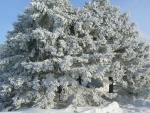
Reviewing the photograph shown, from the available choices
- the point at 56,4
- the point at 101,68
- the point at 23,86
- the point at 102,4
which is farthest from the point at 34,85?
the point at 102,4

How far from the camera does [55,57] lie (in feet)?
76.9

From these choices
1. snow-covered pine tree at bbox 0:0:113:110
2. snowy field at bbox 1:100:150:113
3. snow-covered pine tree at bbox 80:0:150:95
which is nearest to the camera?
snowy field at bbox 1:100:150:113

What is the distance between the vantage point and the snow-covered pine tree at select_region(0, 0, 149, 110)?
23016mm

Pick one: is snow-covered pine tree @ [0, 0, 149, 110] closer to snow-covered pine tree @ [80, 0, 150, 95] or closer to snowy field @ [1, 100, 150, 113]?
snow-covered pine tree @ [80, 0, 150, 95]

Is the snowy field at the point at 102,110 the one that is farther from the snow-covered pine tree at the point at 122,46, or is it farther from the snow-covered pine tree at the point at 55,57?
the snow-covered pine tree at the point at 122,46

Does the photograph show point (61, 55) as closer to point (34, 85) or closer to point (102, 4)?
point (34, 85)

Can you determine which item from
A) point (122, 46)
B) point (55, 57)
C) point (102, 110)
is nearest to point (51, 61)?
point (55, 57)

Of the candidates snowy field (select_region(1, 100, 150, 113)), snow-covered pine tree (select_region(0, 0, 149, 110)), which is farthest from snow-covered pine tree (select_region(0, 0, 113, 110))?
snowy field (select_region(1, 100, 150, 113))

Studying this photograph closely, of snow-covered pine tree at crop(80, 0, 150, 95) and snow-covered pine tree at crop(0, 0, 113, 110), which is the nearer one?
snow-covered pine tree at crop(0, 0, 113, 110)

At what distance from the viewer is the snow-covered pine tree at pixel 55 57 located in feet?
75.5

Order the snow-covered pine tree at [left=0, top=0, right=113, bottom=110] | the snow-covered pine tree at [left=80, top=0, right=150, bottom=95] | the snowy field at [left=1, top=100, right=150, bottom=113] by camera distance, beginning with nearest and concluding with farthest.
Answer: the snowy field at [left=1, top=100, right=150, bottom=113] < the snow-covered pine tree at [left=0, top=0, right=113, bottom=110] < the snow-covered pine tree at [left=80, top=0, right=150, bottom=95]

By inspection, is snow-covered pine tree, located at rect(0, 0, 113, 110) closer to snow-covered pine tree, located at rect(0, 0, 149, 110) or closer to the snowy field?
snow-covered pine tree, located at rect(0, 0, 149, 110)

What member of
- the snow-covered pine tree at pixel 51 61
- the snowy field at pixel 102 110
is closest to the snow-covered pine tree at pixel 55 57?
the snow-covered pine tree at pixel 51 61

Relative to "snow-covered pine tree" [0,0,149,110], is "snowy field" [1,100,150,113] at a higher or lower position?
lower
